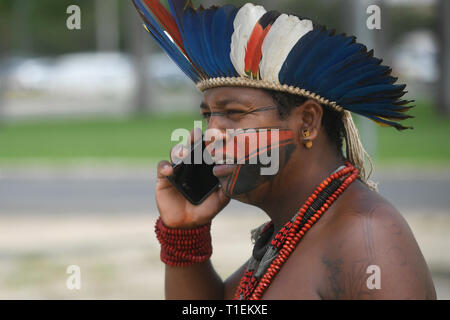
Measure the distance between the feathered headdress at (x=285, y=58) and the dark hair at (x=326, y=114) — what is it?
0.07 ft

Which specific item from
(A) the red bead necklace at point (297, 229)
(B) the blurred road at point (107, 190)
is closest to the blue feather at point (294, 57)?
(A) the red bead necklace at point (297, 229)

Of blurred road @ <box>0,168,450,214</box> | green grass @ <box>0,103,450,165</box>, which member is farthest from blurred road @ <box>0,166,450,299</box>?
green grass @ <box>0,103,450,165</box>

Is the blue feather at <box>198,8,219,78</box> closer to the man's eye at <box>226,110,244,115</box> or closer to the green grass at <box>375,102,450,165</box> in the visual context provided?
the man's eye at <box>226,110,244,115</box>

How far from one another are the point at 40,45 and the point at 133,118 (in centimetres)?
3810

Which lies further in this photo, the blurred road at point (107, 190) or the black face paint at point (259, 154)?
the blurred road at point (107, 190)

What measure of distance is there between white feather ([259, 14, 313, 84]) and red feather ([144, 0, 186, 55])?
0.35 m

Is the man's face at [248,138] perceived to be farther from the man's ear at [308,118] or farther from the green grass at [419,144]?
the green grass at [419,144]

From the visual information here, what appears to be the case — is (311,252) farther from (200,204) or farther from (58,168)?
(58,168)

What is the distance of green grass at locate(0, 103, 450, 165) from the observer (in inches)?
603

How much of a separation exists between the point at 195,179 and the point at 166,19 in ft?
2.21

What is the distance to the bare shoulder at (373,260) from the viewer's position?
2033 mm

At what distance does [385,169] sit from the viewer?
43.9 feet

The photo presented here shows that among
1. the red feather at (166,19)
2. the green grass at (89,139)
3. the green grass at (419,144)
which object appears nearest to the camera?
the red feather at (166,19)
